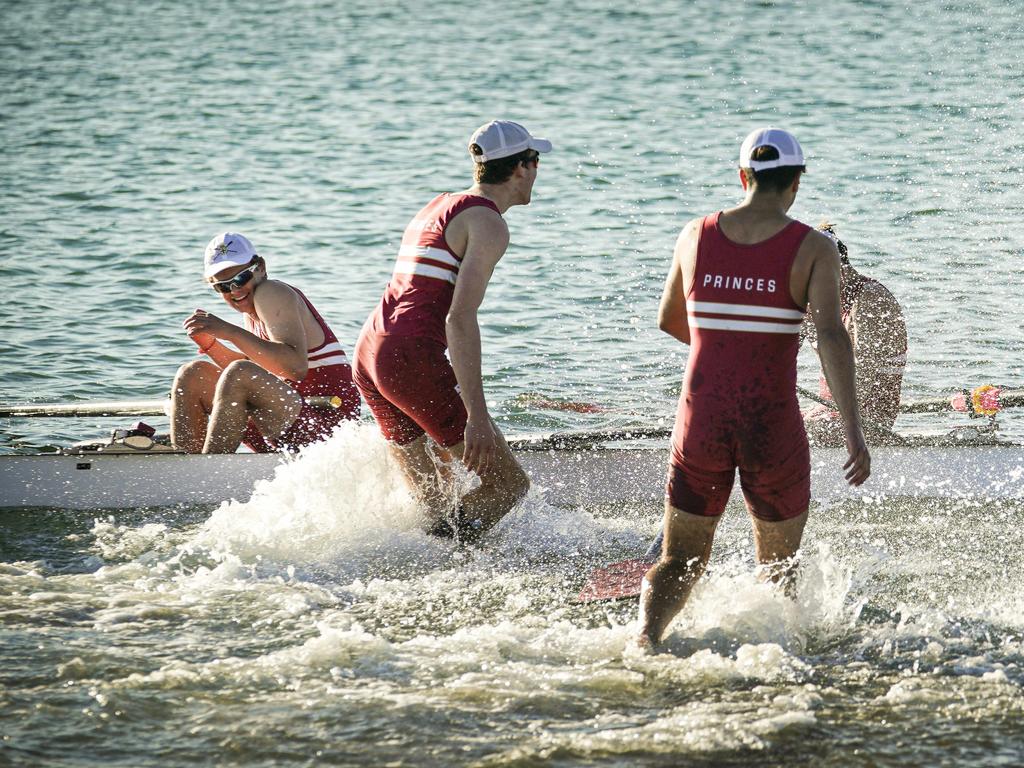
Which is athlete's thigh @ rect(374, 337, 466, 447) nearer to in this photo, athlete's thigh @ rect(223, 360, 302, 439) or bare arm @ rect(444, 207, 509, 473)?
bare arm @ rect(444, 207, 509, 473)

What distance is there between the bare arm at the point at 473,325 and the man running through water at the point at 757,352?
44.1 inches

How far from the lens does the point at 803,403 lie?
373 inches

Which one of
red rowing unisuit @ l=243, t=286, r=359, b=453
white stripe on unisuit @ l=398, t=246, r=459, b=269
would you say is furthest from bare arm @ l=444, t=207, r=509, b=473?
red rowing unisuit @ l=243, t=286, r=359, b=453

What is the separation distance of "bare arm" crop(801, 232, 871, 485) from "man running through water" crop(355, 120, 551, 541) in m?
1.62

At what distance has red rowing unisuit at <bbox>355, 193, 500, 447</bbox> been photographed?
21.2 feet

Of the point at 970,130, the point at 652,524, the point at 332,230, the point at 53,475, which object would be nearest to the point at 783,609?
the point at 652,524

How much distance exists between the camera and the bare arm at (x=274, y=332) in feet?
25.6

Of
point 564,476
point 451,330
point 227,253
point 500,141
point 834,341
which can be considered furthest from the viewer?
point 564,476

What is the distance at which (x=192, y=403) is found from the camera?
827 centimetres

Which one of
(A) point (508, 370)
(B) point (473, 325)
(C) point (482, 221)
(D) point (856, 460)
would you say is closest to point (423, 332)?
(B) point (473, 325)

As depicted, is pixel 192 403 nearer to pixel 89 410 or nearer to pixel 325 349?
pixel 325 349

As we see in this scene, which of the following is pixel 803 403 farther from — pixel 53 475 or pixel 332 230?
pixel 332 230

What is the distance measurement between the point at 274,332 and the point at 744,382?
11.5 feet

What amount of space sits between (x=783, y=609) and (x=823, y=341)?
1234mm
